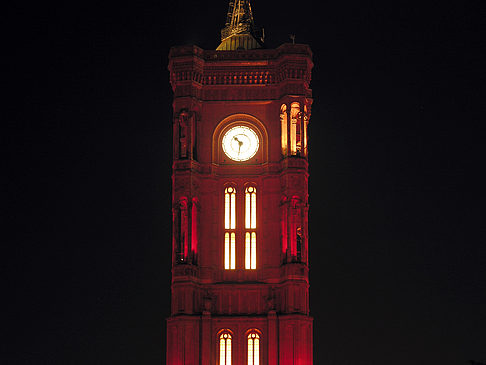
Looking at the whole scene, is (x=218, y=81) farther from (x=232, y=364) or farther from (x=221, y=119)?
(x=232, y=364)

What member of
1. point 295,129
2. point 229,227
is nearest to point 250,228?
point 229,227

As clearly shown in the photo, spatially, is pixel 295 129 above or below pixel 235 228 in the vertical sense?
above

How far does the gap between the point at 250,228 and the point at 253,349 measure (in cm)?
756

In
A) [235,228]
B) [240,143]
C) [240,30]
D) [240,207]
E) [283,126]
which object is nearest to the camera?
[235,228]

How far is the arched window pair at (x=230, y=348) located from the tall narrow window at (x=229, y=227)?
4.34 metres

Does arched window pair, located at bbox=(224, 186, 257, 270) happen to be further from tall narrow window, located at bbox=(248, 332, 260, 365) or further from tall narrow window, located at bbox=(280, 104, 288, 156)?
tall narrow window, located at bbox=(248, 332, 260, 365)

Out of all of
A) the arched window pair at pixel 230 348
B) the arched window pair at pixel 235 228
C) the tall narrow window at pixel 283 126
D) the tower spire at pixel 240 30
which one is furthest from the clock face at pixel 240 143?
the arched window pair at pixel 230 348

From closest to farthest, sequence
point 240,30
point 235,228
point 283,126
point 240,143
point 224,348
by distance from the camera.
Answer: point 224,348, point 235,228, point 283,126, point 240,143, point 240,30

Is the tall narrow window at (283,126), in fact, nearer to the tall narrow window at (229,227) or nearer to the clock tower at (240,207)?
the clock tower at (240,207)

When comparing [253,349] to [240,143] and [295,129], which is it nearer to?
[240,143]

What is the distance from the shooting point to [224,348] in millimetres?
69688

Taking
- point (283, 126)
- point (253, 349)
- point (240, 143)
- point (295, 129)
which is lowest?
point (253, 349)

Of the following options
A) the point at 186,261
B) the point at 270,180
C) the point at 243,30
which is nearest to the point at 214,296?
the point at 186,261

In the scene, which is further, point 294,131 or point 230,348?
point 294,131
